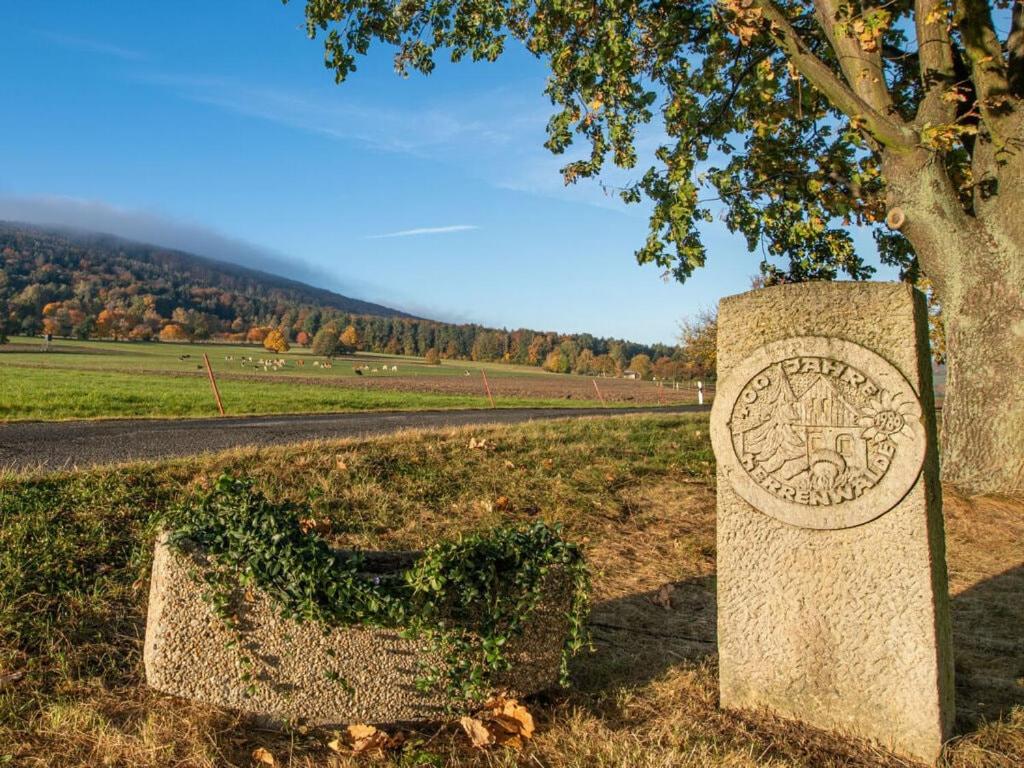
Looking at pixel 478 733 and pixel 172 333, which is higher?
pixel 172 333

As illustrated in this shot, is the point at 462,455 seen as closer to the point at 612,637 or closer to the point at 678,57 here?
the point at 612,637

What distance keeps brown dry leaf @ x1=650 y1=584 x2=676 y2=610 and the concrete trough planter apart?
249 cm

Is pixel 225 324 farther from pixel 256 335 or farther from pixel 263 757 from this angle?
pixel 263 757

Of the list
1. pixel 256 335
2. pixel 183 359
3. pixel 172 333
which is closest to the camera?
pixel 183 359

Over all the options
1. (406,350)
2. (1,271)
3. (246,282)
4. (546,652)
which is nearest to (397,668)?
(546,652)

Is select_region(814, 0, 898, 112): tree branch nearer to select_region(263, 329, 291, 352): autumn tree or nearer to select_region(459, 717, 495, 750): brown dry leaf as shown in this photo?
select_region(459, 717, 495, 750): brown dry leaf

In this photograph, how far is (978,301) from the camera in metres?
7.89

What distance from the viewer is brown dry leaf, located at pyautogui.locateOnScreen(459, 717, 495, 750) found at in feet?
10.8

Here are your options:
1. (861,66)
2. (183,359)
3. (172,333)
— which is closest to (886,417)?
(861,66)

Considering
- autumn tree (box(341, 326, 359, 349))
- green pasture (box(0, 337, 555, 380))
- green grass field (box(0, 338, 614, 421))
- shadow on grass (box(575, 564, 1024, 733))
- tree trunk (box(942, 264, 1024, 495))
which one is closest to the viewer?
shadow on grass (box(575, 564, 1024, 733))

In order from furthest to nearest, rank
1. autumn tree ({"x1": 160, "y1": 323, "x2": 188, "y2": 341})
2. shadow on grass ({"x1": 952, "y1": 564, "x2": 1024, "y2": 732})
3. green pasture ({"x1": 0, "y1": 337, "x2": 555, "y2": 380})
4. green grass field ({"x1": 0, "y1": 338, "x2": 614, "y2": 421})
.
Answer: autumn tree ({"x1": 160, "y1": 323, "x2": 188, "y2": 341})
green pasture ({"x1": 0, "y1": 337, "x2": 555, "y2": 380})
green grass field ({"x1": 0, "y1": 338, "x2": 614, "y2": 421})
shadow on grass ({"x1": 952, "y1": 564, "x2": 1024, "y2": 732})

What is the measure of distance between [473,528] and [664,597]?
→ 1779 mm

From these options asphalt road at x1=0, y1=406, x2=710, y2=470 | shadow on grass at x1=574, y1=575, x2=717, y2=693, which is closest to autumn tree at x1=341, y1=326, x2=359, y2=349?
asphalt road at x1=0, y1=406, x2=710, y2=470

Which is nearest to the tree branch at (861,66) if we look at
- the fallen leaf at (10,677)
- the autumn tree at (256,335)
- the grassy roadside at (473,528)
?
the grassy roadside at (473,528)
